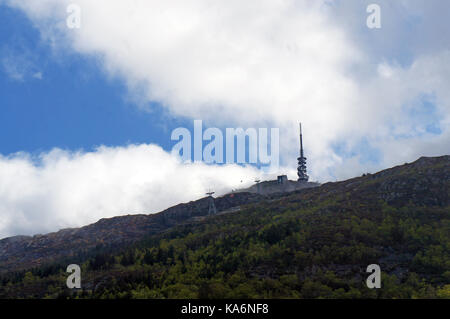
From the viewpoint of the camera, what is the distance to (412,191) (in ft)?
607

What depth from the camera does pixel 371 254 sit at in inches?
5133

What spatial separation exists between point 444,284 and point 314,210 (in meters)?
83.5

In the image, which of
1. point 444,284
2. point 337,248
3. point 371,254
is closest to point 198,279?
point 337,248
